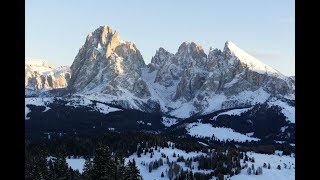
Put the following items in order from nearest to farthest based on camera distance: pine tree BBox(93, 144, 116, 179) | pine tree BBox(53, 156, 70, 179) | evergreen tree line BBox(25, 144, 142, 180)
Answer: pine tree BBox(93, 144, 116, 179), evergreen tree line BBox(25, 144, 142, 180), pine tree BBox(53, 156, 70, 179)

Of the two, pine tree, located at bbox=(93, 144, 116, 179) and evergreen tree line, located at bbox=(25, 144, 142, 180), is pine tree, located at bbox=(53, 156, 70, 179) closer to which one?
evergreen tree line, located at bbox=(25, 144, 142, 180)

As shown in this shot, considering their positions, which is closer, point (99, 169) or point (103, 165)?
point (99, 169)

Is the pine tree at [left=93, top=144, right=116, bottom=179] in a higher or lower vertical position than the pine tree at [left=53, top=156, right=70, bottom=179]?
higher

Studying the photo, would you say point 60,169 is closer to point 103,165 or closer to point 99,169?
point 99,169

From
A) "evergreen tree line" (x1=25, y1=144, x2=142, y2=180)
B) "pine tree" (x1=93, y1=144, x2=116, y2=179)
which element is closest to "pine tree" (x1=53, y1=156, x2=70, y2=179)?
"evergreen tree line" (x1=25, y1=144, x2=142, y2=180)

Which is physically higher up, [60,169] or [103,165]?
[103,165]

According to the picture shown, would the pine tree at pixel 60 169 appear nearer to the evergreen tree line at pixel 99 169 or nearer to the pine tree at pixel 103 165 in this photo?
the evergreen tree line at pixel 99 169

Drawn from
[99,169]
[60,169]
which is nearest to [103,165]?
[99,169]

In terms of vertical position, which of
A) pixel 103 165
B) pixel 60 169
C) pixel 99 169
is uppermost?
pixel 103 165

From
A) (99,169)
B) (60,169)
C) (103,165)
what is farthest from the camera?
(60,169)

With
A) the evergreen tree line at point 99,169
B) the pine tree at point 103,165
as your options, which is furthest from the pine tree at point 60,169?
the pine tree at point 103,165
